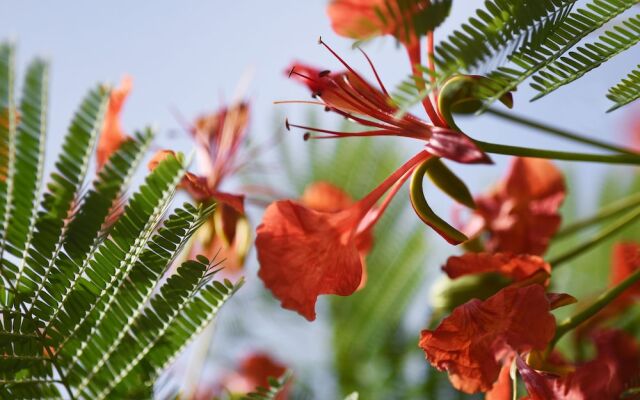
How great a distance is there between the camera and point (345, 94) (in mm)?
921

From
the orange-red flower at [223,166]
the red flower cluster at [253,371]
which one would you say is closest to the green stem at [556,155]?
the orange-red flower at [223,166]

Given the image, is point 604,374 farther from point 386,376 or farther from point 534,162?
point 386,376

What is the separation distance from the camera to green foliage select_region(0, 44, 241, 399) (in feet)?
2.56

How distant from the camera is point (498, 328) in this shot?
0.88 m

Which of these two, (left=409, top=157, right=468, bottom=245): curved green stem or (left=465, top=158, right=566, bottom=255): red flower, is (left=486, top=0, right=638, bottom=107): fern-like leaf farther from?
(left=465, top=158, right=566, bottom=255): red flower

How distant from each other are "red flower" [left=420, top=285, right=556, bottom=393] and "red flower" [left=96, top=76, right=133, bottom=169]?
17.3 inches

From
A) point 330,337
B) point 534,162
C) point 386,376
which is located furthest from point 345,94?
point 330,337

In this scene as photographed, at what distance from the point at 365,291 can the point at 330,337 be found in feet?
0.50

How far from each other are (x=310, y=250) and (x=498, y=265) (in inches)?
8.1

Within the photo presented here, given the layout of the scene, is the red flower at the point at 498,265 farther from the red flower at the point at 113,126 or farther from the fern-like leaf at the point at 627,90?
the red flower at the point at 113,126

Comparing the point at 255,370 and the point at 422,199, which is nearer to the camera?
the point at 422,199

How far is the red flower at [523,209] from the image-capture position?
123cm

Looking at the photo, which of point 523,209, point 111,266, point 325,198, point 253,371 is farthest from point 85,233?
point 253,371

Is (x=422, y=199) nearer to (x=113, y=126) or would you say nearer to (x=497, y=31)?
(x=497, y=31)
